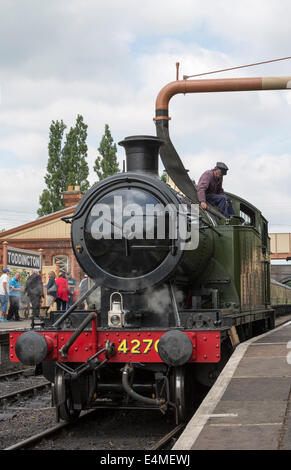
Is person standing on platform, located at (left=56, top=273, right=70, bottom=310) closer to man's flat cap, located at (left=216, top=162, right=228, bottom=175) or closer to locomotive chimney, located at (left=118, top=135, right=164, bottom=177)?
man's flat cap, located at (left=216, top=162, right=228, bottom=175)

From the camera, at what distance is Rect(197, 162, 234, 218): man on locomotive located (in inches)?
321

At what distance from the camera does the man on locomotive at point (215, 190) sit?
8.16 metres

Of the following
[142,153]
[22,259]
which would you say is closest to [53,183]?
[22,259]

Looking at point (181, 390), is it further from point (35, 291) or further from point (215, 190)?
point (35, 291)

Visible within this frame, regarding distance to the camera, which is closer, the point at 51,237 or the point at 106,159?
the point at 51,237

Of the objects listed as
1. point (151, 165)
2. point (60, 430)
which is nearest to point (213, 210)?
point (151, 165)

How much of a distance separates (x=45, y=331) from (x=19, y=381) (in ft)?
14.8

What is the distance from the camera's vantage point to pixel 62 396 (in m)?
6.47

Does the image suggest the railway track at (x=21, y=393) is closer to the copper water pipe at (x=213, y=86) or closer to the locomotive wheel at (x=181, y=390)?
the locomotive wheel at (x=181, y=390)

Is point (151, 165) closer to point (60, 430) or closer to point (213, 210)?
point (213, 210)

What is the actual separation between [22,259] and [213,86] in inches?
382

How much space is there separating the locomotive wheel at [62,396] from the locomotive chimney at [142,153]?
231 centimetres

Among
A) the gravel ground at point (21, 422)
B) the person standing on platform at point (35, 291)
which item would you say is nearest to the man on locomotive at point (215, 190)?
A: the gravel ground at point (21, 422)

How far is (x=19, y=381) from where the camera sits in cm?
1062
